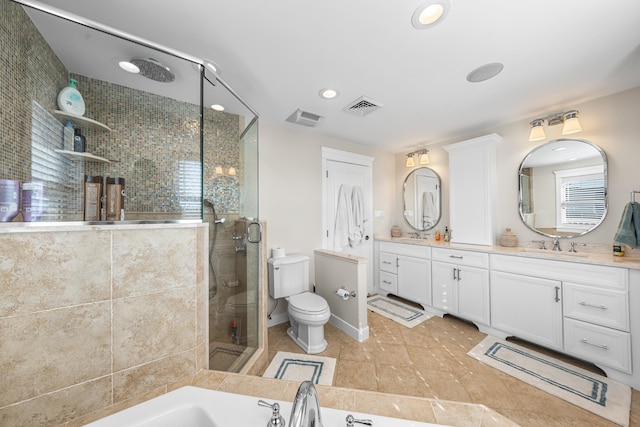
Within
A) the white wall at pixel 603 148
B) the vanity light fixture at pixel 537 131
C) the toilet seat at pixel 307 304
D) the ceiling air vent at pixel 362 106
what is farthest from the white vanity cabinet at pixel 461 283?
the ceiling air vent at pixel 362 106

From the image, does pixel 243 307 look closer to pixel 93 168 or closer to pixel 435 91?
pixel 93 168

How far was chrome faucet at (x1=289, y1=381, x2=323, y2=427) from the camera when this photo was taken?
52 cm

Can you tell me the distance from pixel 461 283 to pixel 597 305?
933 millimetres

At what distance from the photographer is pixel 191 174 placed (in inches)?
53.6

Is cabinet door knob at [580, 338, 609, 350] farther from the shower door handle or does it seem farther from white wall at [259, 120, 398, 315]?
the shower door handle

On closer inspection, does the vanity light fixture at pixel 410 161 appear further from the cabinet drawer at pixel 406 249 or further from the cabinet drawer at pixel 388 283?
the cabinet drawer at pixel 388 283

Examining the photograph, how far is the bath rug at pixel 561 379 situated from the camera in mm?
1384

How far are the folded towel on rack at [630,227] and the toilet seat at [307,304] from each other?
7.83 feet

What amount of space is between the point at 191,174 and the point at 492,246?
2.95 m

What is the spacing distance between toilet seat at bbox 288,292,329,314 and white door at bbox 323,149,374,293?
33.1 inches

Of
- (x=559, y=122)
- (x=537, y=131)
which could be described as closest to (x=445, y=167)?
(x=537, y=131)

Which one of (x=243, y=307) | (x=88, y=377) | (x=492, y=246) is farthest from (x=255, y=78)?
(x=492, y=246)

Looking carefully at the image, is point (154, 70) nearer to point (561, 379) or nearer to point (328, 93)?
point (328, 93)

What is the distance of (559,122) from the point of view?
7.03ft
